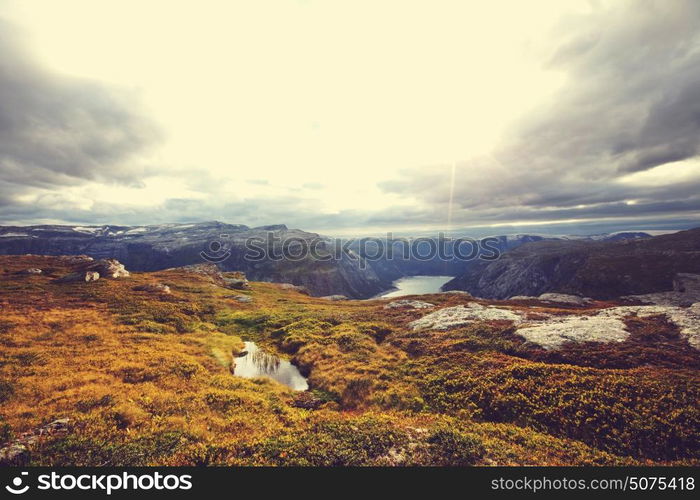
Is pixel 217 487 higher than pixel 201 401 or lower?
higher

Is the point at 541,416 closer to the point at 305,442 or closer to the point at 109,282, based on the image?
the point at 305,442

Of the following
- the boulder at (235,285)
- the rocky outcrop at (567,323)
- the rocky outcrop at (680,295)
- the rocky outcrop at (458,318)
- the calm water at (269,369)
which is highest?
the rocky outcrop at (567,323)

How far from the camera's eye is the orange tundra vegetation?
36.7 feet

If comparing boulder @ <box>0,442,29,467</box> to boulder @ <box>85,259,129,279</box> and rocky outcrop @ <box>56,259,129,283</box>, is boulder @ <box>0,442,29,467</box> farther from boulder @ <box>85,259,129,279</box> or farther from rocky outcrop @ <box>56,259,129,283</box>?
boulder @ <box>85,259,129,279</box>

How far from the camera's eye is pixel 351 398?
62.5 feet

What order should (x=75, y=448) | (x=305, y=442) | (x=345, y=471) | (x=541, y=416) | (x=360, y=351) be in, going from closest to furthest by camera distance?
1. (x=345, y=471)
2. (x=75, y=448)
3. (x=305, y=442)
4. (x=541, y=416)
5. (x=360, y=351)

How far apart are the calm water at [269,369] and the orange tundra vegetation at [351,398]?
4.50ft

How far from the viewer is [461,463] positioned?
1064cm

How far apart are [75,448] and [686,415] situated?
1081 inches

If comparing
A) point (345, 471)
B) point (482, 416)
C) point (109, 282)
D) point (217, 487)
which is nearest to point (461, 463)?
point (345, 471)

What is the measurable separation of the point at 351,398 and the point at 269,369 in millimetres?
10540

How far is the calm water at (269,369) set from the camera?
23.5 m

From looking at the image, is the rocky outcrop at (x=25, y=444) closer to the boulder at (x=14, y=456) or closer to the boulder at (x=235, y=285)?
the boulder at (x=14, y=456)

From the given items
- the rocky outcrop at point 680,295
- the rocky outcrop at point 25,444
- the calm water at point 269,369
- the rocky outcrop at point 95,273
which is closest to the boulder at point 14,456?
the rocky outcrop at point 25,444
